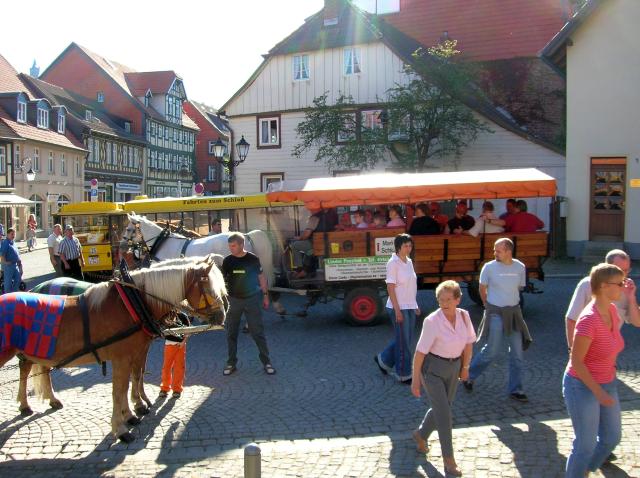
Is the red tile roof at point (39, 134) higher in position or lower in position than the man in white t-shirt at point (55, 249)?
higher

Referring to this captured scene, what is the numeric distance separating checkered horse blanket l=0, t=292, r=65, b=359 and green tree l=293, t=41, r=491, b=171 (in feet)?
58.6

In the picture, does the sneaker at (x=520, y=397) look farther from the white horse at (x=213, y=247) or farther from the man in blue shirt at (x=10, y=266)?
the man in blue shirt at (x=10, y=266)

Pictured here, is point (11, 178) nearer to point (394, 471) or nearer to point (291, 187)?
point (291, 187)

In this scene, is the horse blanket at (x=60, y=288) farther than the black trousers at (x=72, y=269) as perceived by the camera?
No

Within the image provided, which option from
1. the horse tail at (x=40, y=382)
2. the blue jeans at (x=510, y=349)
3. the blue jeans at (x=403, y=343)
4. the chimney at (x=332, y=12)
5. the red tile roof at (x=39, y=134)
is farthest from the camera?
the red tile roof at (x=39, y=134)

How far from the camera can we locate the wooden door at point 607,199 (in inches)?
719

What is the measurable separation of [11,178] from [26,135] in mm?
2963

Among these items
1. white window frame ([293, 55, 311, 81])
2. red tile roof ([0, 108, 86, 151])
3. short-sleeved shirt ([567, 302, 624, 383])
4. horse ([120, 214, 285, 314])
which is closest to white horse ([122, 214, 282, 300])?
horse ([120, 214, 285, 314])

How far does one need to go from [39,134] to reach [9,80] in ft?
14.3

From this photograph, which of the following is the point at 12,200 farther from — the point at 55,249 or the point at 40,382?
the point at 40,382

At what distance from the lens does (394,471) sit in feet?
15.8

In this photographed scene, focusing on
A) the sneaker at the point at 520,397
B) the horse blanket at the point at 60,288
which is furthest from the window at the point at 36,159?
the sneaker at the point at 520,397

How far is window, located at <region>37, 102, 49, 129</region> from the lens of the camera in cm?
4119

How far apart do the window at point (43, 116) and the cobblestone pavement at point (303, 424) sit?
3701cm
